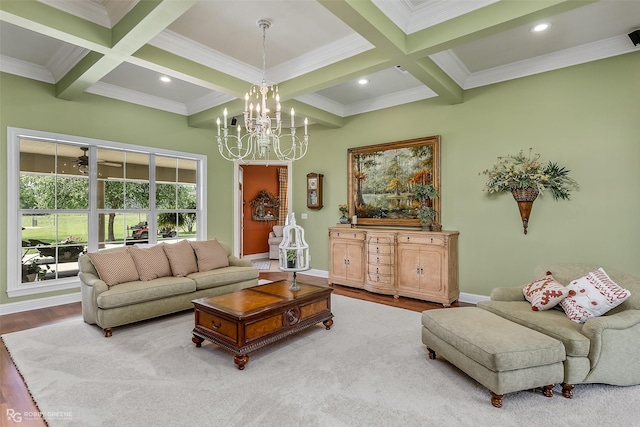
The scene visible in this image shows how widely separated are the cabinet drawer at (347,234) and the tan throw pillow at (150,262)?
2.66 m

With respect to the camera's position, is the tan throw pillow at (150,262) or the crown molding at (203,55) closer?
the crown molding at (203,55)

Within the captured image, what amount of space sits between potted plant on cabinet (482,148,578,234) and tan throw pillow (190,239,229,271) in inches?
154

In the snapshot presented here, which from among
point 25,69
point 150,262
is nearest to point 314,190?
A: point 150,262

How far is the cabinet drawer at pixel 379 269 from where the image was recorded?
505 centimetres

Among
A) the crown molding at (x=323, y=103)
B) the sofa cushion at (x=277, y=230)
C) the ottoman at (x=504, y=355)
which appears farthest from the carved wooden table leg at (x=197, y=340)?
the sofa cushion at (x=277, y=230)

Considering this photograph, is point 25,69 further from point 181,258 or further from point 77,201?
point 181,258

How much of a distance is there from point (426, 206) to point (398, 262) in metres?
0.98

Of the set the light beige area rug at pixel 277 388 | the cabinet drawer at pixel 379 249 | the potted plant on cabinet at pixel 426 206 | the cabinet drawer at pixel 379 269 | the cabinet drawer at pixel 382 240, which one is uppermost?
the potted plant on cabinet at pixel 426 206

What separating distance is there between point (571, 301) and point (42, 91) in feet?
21.2

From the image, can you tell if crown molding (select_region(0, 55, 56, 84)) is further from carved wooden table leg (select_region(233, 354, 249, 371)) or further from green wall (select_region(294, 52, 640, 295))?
green wall (select_region(294, 52, 640, 295))

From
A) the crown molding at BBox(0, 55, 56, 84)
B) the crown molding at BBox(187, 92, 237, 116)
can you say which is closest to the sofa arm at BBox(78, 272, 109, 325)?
the crown molding at BBox(0, 55, 56, 84)

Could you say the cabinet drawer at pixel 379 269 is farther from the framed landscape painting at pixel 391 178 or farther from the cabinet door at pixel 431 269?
the framed landscape painting at pixel 391 178

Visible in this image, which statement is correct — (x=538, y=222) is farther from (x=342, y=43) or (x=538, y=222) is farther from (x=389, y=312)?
(x=342, y=43)

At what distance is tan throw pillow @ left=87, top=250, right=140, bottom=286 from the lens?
145 inches
